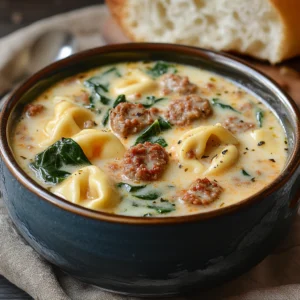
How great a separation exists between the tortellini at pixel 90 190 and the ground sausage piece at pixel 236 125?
0.67 metres

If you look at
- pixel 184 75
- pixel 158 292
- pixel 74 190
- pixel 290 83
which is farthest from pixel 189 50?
pixel 158 292

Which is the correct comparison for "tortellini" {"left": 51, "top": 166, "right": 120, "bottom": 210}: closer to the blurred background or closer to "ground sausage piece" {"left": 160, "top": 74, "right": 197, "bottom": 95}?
"ground sausage piece" {"left": 160, "top": 74, "right": 197, "bottom": 95}

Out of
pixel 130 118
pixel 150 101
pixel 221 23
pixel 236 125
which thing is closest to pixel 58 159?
pixel 130 118

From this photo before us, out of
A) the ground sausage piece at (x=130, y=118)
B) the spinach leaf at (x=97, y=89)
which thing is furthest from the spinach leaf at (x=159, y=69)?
the ground sausage piece at (x=130, y=118)

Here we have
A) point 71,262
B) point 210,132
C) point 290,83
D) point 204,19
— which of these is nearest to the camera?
point 71,262

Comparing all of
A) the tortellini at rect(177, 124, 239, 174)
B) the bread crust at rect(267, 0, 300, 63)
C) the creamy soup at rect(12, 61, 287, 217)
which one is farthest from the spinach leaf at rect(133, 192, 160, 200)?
the bread crust at rect(267, 0, 300, 63)

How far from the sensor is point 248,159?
260 cm

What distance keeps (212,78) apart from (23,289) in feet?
4.72

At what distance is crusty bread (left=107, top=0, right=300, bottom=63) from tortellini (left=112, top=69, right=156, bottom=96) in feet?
2.87

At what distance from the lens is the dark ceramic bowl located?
83.6 inches

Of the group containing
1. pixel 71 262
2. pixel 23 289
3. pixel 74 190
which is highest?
pixel 74 190

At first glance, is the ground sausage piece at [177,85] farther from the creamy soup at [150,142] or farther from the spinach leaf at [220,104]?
the spinach leaf at [220,104]

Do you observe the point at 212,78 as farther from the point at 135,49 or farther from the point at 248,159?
the point at 248,159

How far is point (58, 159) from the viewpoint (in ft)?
8.30
